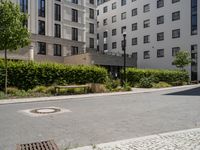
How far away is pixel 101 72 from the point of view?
81.8ft

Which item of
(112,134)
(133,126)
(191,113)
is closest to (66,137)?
(112,134)

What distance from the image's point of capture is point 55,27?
1633 inches

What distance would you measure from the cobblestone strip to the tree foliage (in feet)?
43.6

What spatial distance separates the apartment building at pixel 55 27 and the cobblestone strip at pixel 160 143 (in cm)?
3171

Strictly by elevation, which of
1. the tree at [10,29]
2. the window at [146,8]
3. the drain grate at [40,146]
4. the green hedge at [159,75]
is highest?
the window at [146,8]

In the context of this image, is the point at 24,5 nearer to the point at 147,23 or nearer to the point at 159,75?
the point at 159,75

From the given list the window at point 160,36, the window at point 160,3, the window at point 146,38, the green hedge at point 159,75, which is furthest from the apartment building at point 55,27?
the green hedge at point 159,75

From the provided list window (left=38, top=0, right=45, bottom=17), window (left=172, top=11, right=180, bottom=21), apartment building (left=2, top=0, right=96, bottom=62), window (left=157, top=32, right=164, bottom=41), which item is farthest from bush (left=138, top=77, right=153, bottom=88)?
window (left=157, top=32, right=164, bottom=41)

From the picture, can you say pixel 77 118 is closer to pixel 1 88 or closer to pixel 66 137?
pixel 66 137

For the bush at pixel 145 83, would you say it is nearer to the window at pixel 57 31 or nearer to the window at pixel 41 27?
the window at pixel 41 27

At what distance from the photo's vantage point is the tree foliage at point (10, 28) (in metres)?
17.9

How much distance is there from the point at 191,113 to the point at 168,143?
16.7ft

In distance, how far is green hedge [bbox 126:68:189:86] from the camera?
96.0 feet

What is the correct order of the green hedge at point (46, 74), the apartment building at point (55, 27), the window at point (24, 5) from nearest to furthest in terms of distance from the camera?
the green hedge at point (46, 74)
the window at point (24, 5)
the apartment building at point (55, 27)
